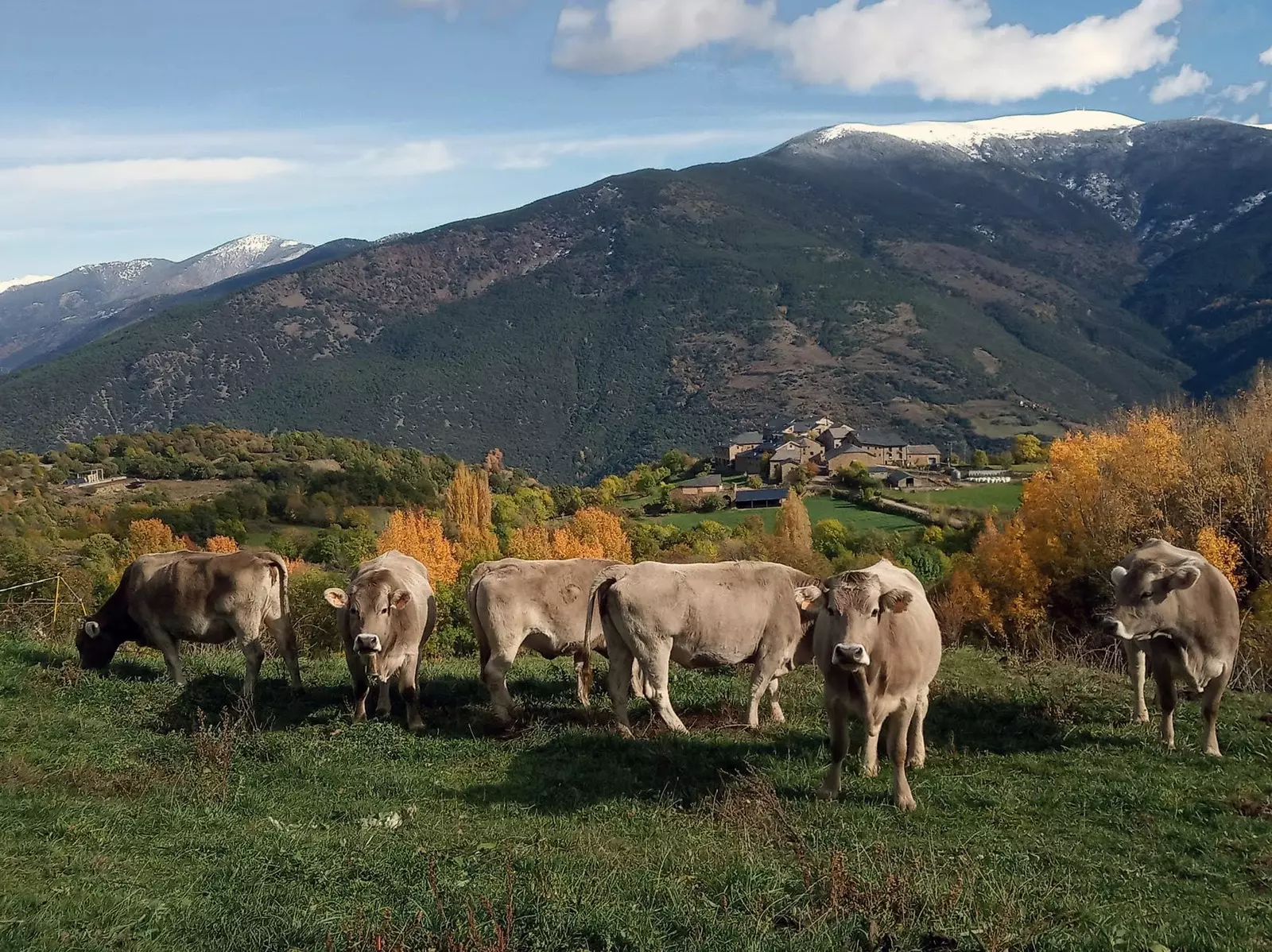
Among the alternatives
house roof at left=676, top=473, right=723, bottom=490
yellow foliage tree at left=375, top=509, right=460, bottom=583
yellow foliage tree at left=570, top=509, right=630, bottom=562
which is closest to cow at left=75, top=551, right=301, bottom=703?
yellow foliage tree at left=375, top=509, right=460, bottom=583

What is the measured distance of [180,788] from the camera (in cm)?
1083

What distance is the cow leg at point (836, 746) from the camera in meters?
10.4

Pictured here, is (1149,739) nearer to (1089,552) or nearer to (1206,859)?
(1206,859)

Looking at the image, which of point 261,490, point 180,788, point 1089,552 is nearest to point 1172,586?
point 180,788

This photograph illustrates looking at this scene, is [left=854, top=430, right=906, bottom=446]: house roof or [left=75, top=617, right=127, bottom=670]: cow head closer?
[left=75, top=617, right=127, bottom=670]: cow head

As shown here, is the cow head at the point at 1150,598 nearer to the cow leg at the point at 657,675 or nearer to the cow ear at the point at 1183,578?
the cow ear at the point at 1183,578

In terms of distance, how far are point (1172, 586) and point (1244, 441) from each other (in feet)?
124

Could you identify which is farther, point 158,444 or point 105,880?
point 158,444

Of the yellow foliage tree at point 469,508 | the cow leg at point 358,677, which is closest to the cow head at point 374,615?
the cow leg at point 358,677

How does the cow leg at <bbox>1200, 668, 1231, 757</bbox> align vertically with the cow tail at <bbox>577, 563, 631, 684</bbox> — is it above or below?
below

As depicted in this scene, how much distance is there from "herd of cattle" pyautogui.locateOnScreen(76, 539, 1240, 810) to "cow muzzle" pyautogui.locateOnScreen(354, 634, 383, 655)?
0.08 ft

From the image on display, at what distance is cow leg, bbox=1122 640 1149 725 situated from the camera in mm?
13148

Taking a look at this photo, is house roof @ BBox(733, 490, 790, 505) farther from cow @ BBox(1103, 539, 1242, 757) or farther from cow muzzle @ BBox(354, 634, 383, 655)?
cow muzzle @ BBox(354, 634, 383, 655)

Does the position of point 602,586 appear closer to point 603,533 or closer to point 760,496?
point 603,533
